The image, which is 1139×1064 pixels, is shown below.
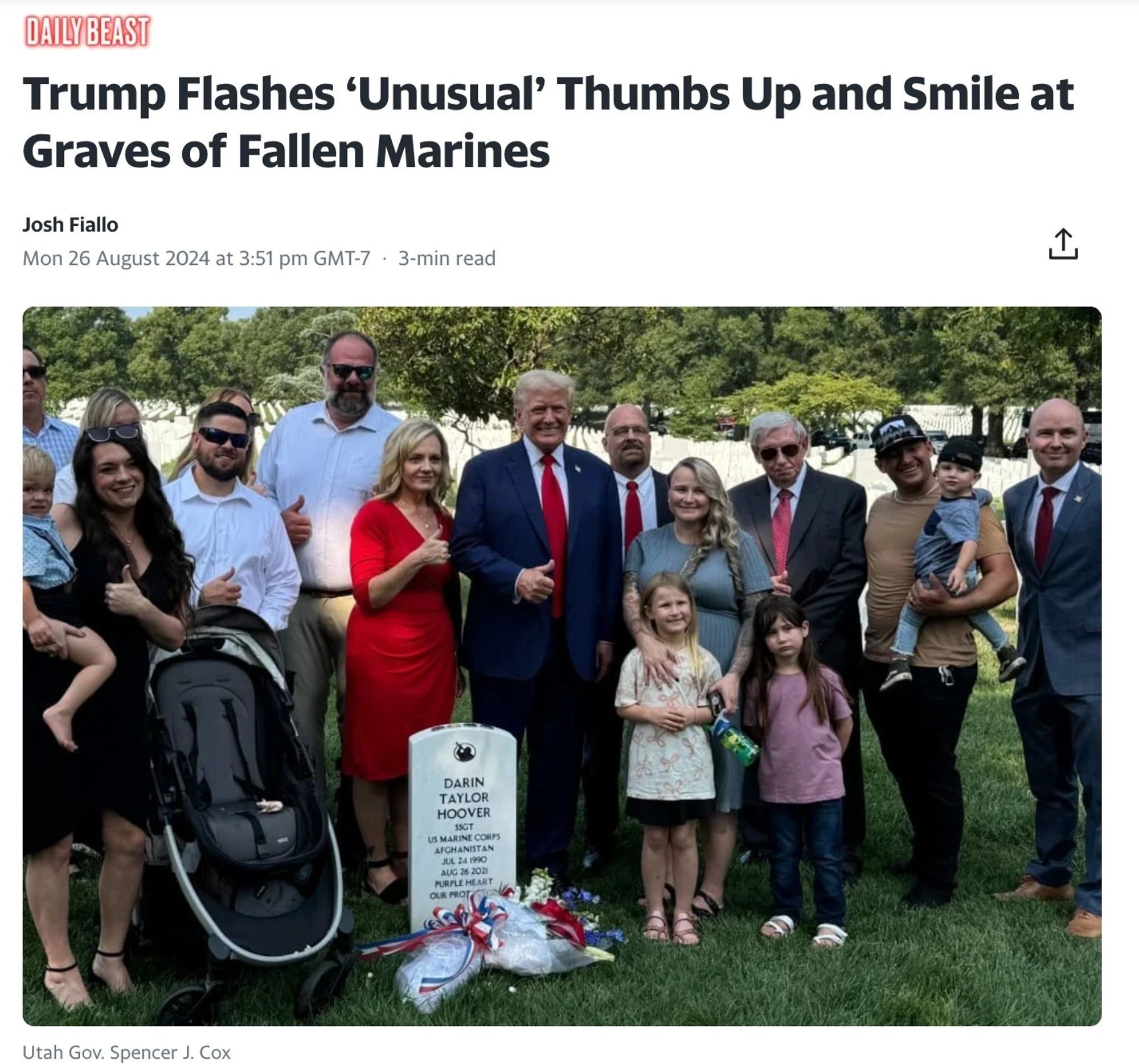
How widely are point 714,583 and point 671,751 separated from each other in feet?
2.63

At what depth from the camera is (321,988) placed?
203 inches

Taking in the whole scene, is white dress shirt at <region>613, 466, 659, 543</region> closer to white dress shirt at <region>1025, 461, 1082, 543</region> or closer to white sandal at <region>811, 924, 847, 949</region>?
white dress shirt at <region>1025, 461, 1082, 543</region>

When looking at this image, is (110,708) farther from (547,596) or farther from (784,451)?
(784,451)

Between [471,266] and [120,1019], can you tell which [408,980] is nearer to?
[120,1019]

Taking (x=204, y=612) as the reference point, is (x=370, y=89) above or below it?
above

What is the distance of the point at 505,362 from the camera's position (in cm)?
2825

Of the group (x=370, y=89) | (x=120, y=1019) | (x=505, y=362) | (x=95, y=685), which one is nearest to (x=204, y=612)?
(x=95, y=685)

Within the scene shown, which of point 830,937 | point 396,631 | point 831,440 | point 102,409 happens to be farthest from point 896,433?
point 831,440

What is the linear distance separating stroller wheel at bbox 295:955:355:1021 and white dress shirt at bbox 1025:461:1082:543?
350cm

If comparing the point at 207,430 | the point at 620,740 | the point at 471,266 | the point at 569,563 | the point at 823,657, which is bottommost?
the point at 620,740

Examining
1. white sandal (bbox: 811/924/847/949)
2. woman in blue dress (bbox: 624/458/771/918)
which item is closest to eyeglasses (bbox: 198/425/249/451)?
woman in blue dress (bbox: 624/458/771/918)

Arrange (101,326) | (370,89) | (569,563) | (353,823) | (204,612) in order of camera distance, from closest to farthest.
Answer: (370,89), (204,612), (569,563), (353,823), (101,326)

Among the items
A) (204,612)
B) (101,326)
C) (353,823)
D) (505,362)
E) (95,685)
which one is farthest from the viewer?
(101,326)

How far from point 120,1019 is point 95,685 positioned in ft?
4.08
